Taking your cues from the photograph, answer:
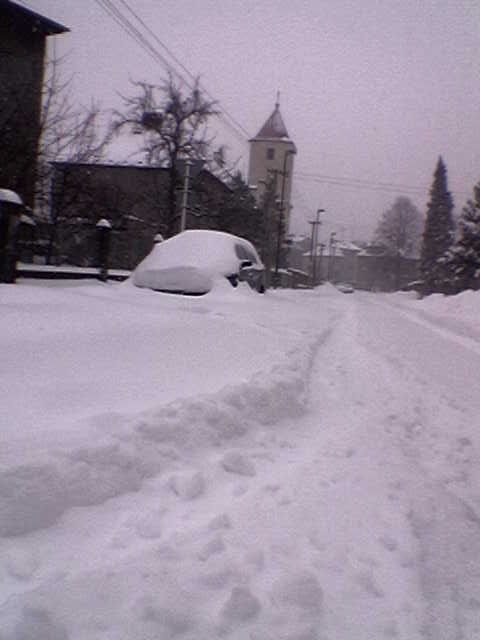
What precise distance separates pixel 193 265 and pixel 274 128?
205 ft

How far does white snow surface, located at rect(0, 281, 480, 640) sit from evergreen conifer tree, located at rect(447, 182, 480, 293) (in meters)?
32.8

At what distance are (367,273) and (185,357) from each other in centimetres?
8982

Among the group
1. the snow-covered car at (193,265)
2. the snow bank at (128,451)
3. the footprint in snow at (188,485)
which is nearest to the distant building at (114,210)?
the snow-covered car at (193,265)

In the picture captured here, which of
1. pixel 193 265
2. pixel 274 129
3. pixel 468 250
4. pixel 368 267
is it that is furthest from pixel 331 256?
pixel 193 265

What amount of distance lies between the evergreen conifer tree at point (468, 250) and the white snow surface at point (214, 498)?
32782 mm

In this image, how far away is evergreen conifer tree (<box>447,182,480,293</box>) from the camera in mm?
34031

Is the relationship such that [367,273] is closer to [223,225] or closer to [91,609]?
[223,225]

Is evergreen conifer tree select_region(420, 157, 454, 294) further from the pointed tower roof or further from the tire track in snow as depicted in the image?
the tire track in snow

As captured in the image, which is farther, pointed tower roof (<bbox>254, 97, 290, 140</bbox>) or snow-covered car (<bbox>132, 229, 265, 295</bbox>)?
pointed tower roof (<bbox>254, 97, 290, 140</bbox>)

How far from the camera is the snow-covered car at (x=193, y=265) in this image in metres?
8.62

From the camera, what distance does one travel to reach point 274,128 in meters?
66.0

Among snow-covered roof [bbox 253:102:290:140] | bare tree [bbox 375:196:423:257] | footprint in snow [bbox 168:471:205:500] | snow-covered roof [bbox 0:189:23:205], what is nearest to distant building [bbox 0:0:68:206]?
snow-covered roof [bbox 0:189:23:205]

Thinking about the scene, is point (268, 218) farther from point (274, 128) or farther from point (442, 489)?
point (442, 489)

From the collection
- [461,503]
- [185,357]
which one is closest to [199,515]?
[461,503]
